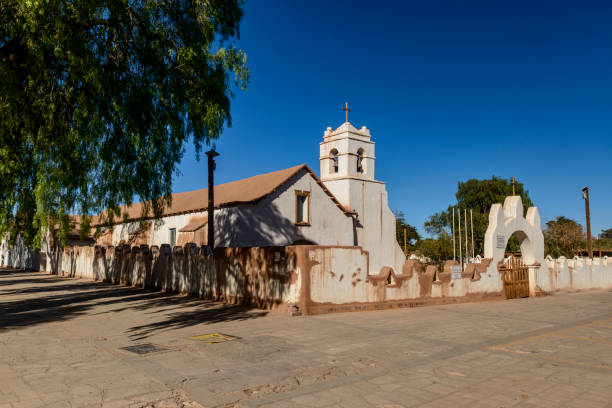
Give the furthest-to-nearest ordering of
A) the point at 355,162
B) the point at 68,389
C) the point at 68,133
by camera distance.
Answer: the point at 355,162
the point at 68,133
the point at 68,389

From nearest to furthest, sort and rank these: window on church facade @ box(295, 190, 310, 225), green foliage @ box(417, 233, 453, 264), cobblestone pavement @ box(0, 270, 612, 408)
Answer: cobblestone pavement @ box(0, 270, 612, 408) → window on church facade @ box(295, 190, 310, 225) → green foliage @ box(417, 233, 453, 264)

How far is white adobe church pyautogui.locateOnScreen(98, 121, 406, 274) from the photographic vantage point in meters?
25.7

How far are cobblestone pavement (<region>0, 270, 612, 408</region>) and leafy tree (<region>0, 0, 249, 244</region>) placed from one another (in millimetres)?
3632

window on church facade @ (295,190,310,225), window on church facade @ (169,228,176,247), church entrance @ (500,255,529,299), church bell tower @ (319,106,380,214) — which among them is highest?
church bell tower @ (319,106,380,214)

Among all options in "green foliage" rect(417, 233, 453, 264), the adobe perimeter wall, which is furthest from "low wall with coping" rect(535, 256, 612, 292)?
"green foliage" rect(417, 233, 453, 264)

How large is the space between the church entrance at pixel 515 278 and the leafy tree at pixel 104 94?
12.9 m

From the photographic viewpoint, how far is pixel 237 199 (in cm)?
2653

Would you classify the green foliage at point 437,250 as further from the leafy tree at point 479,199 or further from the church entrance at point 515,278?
the church entrance at point 515,278

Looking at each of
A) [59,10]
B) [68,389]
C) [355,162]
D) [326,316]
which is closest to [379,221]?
[355,162]

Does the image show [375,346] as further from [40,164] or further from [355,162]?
[355,162]

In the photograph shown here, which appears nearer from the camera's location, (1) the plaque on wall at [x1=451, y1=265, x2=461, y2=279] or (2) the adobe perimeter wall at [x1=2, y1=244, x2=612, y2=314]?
(2) the adobe perimeter wall at [x1=2, y1=244, x2=612, y2=314]

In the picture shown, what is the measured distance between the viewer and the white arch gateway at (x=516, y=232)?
60.1 ft

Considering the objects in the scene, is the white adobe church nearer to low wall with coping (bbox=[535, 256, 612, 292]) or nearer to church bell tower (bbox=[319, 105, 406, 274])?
church bell tower (bbox=[319, 105, 406, 274])

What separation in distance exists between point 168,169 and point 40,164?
11.5ft
